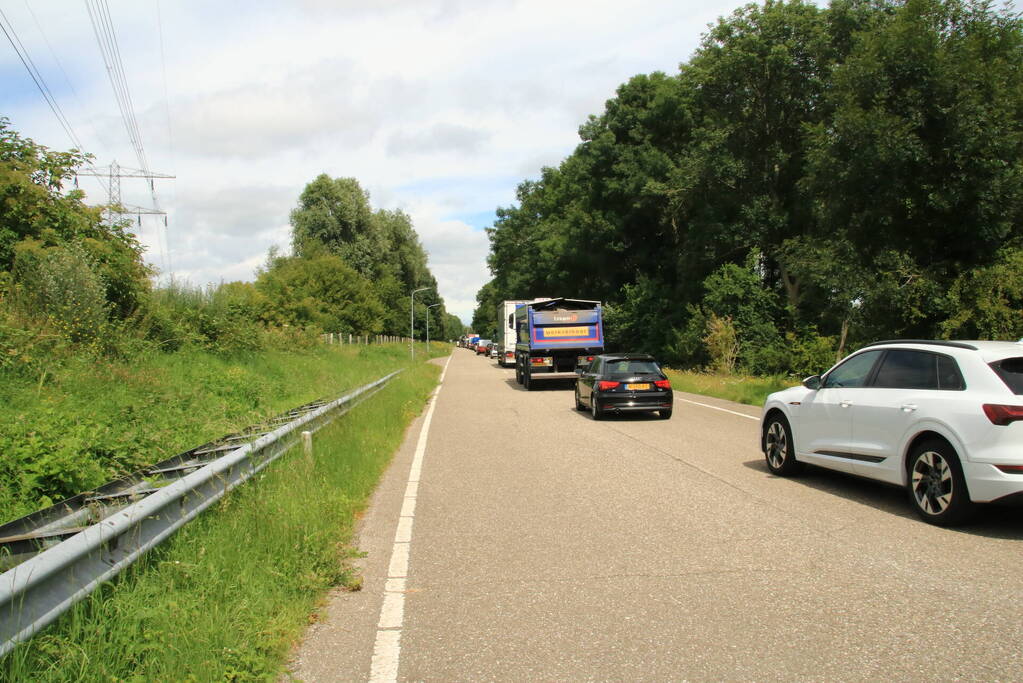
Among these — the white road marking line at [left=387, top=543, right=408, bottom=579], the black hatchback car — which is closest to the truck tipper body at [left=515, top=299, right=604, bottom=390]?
the black hatchback car

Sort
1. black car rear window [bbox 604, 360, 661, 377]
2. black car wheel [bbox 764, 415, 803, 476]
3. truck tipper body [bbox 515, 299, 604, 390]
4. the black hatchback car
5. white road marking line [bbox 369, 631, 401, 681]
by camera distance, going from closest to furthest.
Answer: white road marking line [bbox 369, 631, 401, 681] < black car wheel [bbox 764, 415, 803, 476] < the black hatchback car < black car rear window [bbox 604, 360, 661, 377] < truck tipper body [bbox 515, 299, 604, 390]

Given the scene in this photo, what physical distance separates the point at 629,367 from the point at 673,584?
36.9ft

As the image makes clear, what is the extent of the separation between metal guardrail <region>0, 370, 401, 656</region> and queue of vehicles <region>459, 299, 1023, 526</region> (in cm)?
593

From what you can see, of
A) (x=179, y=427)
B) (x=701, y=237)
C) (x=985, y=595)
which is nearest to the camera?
(x=985, y=595)

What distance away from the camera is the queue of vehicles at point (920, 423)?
6086mm

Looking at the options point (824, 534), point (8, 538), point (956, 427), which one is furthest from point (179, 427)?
point (956, 427)

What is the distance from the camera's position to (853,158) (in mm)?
19328

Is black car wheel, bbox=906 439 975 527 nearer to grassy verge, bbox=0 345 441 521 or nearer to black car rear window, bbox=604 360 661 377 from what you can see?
grassy verge, bbox=0 345 441 521

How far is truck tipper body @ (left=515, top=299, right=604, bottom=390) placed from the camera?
2569 cm

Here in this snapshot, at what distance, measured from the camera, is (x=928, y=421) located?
6.64 m

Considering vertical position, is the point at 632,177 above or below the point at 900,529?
above

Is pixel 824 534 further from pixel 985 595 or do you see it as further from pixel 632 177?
pixel 632 177

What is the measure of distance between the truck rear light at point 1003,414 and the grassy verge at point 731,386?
12697mm

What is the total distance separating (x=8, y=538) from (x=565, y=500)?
204 inches
